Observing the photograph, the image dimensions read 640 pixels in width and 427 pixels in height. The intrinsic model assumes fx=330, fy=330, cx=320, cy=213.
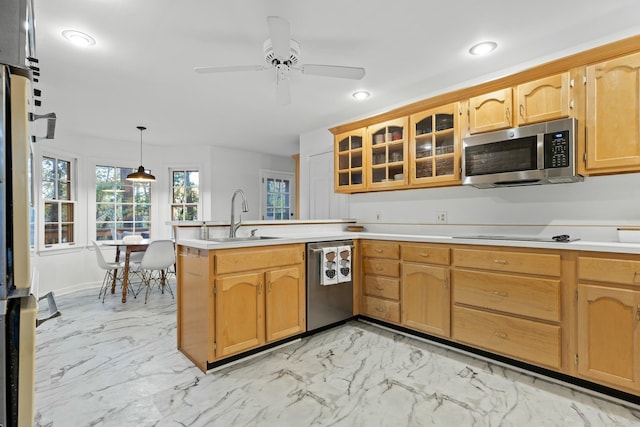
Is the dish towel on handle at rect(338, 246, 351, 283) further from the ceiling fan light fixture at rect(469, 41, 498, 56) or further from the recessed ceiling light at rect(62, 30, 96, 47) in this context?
the recessed ceiling light at rect(62, 30, 96, 47)

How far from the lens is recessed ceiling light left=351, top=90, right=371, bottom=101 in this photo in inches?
133

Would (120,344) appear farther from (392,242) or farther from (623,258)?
(623,258)

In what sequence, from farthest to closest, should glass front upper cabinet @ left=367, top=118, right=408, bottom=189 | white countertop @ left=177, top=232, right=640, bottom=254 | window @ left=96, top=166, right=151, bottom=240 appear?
window @ left=96, top=166, right=151, bottom=240, glass front upper cabinet @ left=367, top=118, right=408, bottom=189, white countertop @ left=177, top=232, right=640, bottom=254

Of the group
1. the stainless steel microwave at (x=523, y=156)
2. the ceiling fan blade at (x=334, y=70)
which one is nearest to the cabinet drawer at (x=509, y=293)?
the stainless steel microwave at (x=523, y=156)

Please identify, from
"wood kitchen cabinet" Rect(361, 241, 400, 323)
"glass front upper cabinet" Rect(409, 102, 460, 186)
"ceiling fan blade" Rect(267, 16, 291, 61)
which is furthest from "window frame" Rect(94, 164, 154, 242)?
"glass front upper cabinet" Rect(409, 102, 460, 186)

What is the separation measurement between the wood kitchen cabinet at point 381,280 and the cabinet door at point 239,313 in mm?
1165

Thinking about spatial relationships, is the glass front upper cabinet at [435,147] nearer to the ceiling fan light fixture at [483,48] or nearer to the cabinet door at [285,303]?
the ceiling fan light fixture at [483,48]

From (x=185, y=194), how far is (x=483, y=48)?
5.18 meters

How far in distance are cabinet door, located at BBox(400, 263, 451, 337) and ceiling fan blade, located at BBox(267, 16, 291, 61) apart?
1.96 m

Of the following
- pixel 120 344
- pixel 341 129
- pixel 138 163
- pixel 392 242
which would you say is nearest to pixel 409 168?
pixel 392 242

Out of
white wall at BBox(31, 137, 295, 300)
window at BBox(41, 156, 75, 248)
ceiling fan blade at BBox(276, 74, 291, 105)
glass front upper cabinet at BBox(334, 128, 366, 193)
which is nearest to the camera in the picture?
ceiling fan blade at BBox(276, 74, 291, 105)

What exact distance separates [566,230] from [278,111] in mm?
3118

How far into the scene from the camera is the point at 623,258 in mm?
1896

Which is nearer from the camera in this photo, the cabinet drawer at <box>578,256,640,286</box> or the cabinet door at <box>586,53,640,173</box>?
the cabinet drawer at <box>578,256,640,286</box>
